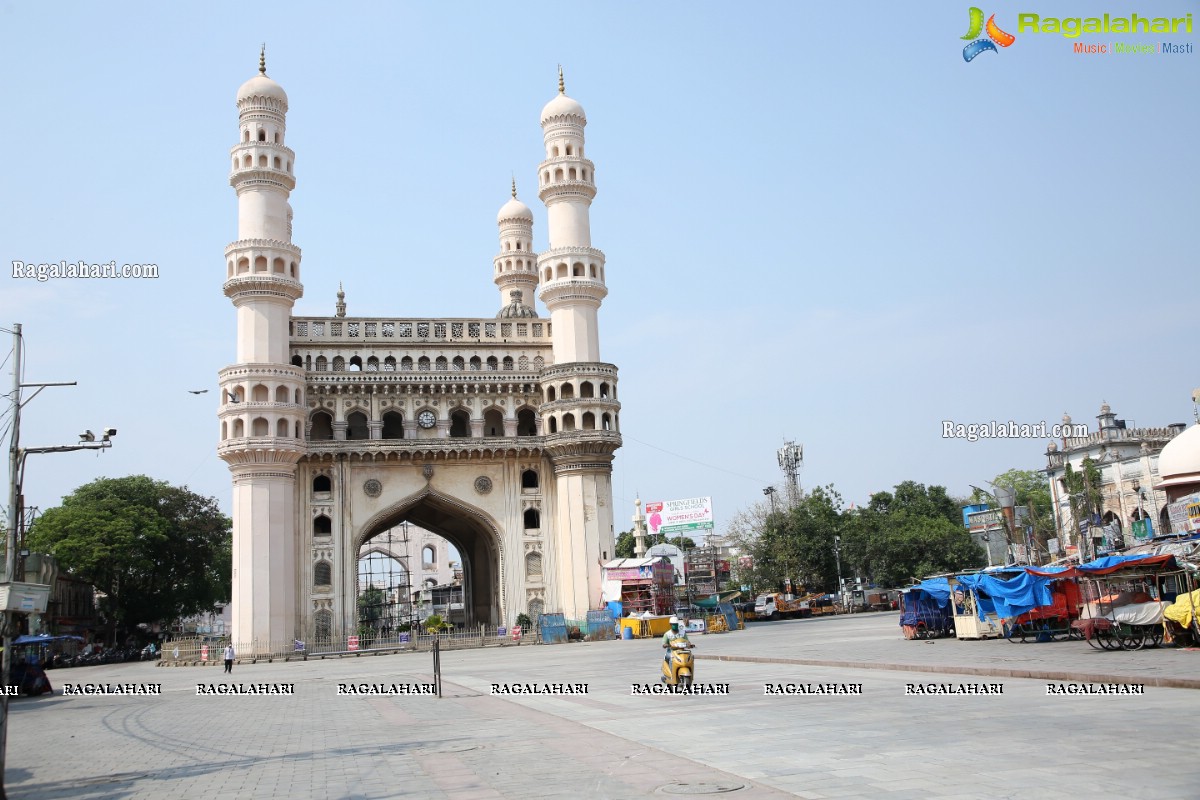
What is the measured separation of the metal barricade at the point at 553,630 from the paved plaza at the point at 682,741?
25.7m

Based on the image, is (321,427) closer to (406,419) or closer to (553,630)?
(406,419)

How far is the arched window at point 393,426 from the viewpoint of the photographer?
2096 inches

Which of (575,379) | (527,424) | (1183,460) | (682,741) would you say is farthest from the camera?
(527,424)

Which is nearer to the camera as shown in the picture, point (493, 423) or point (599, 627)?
point (599, 627)

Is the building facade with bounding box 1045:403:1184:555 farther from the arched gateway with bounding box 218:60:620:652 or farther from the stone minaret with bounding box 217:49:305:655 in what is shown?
the stone minaret with bounding box 217:49:305:655

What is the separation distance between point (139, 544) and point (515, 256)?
27.3m

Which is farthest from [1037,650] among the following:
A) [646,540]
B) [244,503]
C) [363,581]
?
[363,581]

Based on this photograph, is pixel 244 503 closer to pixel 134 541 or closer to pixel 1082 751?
pixel 134 541

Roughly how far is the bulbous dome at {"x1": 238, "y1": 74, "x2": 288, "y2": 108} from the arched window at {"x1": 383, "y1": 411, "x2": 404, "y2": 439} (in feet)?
53.2

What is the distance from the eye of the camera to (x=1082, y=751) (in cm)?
954

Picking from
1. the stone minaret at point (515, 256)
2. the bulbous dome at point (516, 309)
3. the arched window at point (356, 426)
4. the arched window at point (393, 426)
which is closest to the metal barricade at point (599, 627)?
the arched window at point (393, 426)

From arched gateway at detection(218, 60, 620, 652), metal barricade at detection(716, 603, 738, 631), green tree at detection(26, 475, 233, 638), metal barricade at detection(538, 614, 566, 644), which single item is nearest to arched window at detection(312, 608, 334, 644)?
arched gateway at detection(218, 60, 620, 652)

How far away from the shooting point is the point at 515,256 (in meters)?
66.1

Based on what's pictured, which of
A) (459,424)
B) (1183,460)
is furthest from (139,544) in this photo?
(1183,460)
